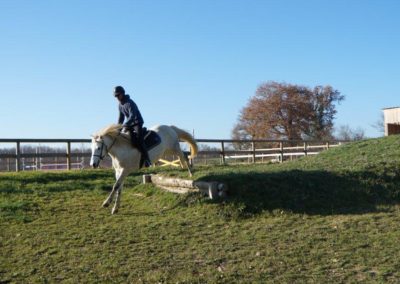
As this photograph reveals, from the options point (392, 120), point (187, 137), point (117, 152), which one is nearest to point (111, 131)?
point (117, 152)

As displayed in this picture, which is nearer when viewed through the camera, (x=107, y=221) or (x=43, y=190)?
(x=107, y=221)

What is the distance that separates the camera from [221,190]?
10.9 meters

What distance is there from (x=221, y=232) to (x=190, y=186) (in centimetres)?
287

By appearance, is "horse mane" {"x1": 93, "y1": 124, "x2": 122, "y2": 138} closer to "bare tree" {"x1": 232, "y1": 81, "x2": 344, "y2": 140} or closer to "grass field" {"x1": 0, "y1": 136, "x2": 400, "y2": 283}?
"grass field" {"x1": 0, "y1": 136, "x2": 400, "y2": 283}

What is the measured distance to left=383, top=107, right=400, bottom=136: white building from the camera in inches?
1500

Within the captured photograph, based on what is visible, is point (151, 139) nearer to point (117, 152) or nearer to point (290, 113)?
point (117, 152)

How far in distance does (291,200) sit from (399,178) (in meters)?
3.11

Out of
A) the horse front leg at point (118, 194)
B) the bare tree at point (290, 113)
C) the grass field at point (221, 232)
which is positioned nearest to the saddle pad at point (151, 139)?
the horse front leg at point (118, 194)

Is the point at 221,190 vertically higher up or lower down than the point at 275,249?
higher up

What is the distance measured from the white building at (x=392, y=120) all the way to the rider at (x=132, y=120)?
30.1 meters

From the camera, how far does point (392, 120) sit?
39.6 m

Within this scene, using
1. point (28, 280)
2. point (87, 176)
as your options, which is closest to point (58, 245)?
point (28, 280)

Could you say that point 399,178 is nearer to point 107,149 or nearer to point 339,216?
point 339,216

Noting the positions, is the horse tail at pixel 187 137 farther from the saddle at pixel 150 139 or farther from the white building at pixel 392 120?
the white building at pixel 392 120
